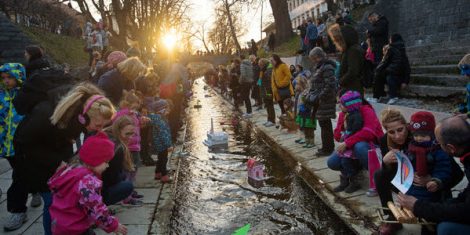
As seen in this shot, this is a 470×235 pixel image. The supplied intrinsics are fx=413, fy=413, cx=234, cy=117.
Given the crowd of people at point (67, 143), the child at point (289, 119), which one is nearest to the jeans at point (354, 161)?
the crowd of people at point (67, 143)

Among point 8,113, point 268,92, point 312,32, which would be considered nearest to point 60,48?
point 312,32

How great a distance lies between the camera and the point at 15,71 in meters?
4.92

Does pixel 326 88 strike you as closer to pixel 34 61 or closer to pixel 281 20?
pixel 34 61

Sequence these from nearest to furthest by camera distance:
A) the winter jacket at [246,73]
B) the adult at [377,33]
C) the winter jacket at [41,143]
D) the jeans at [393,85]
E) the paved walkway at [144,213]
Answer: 1. the winter jacket at [41,143]
2. the paved walkway at [144,213]
3. the jeans at [393,85]
4. the adult at [377,33]
5. the winter jacket at [246,73]

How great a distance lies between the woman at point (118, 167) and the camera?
4.18 meters

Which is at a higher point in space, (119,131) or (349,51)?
(349,51)

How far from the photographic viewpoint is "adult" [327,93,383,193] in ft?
17.2

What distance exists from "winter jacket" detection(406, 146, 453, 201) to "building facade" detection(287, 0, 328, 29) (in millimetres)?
51594

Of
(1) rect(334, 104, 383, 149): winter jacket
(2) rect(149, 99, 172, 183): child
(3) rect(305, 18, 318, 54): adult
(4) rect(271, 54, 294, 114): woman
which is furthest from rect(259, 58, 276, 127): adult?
(3) rect(305, 18, 318, 54): adult

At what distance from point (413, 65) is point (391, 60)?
10.1 ft

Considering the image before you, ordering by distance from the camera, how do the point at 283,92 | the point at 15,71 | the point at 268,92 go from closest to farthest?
the point at 15,71
the point at 283,92
the point at 268,92

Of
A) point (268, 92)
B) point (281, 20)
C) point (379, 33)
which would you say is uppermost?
point (281, 20)

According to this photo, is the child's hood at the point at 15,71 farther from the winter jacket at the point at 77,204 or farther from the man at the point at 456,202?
the man at the point at 456,202

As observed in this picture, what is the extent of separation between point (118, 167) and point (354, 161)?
2.99m
